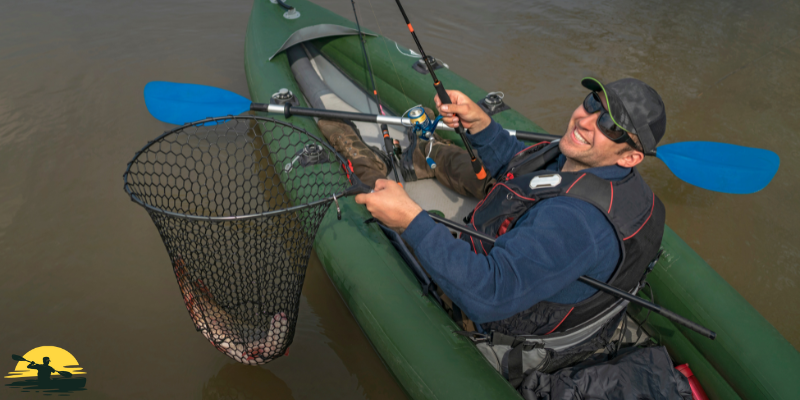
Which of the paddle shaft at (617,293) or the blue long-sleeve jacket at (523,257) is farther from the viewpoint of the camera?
the paddle shaft at (617,293)

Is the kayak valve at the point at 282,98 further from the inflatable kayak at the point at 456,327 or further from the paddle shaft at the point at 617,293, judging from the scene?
the paddle shaft at the point at 617,293

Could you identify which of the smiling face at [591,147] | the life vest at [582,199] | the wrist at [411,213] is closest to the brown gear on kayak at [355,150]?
the life vest at [582,199]

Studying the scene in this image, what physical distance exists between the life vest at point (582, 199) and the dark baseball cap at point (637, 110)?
173 millimetres

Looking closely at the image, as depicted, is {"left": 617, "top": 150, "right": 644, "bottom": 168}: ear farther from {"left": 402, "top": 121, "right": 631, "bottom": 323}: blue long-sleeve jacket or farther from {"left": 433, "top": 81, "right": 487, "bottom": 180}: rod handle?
{"left": 433, "top": 81, "right": 487, "bottom": 180}: rod handle

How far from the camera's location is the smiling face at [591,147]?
57.7 inches

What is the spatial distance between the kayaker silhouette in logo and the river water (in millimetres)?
56

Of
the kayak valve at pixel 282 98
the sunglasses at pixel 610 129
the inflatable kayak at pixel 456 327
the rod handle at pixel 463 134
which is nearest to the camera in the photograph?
the sunglasses at pixel 610 129

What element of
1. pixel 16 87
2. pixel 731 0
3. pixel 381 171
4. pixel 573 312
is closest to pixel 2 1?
pixel 16 87

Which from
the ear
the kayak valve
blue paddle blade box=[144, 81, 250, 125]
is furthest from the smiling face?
the kayak valve

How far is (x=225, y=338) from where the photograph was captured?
1982 millimetres

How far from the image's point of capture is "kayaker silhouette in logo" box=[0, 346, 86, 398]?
2301mm

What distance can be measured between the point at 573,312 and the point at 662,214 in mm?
470

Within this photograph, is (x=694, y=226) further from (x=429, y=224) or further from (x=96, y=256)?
(x=96, y=256)

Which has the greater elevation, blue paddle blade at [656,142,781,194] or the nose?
the nose
